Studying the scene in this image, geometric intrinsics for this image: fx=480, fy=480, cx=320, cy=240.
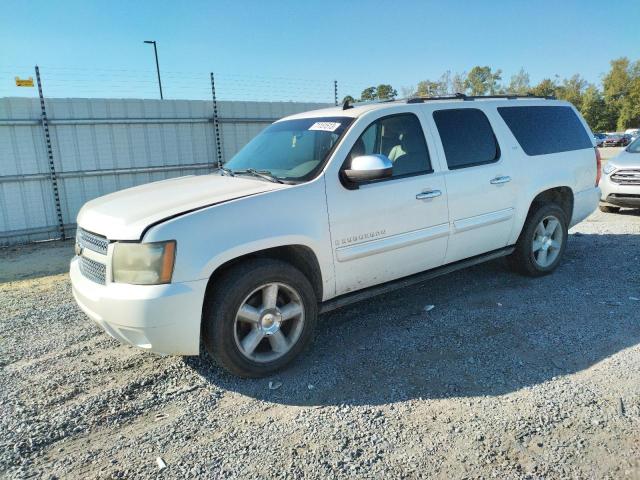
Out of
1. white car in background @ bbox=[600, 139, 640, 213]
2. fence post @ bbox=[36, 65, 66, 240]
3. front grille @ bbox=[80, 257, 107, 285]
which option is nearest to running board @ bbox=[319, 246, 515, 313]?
front grille @ bbox=[80, 257, 107, 285]

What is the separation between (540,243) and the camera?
5.39 meters

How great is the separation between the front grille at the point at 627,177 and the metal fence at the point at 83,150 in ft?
25.9

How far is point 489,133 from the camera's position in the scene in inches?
190

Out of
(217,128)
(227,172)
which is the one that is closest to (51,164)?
(217,128)

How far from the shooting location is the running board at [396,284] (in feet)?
12.4

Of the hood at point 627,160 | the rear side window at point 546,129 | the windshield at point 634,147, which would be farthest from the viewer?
the windshield at point 634,147

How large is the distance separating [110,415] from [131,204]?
4.77ft

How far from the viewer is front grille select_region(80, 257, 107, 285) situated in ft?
10.5

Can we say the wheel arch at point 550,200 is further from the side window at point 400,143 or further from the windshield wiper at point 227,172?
the windshield wiper at point 227,172

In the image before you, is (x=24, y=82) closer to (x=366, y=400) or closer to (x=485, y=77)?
(x=366, y=400)

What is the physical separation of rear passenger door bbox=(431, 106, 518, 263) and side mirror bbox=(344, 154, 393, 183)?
939 millimetres

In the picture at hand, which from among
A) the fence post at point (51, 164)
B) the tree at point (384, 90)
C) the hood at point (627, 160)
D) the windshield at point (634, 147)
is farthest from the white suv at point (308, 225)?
the tree at point (384, 90)

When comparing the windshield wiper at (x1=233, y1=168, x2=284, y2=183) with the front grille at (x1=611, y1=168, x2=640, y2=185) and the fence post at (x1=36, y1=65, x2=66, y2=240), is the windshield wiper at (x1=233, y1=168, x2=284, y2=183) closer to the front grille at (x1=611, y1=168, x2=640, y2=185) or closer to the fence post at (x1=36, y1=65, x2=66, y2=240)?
the fence post at (x1=36, y1=65, x2=66, y2=240)

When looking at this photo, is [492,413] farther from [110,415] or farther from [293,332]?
[110,415]
